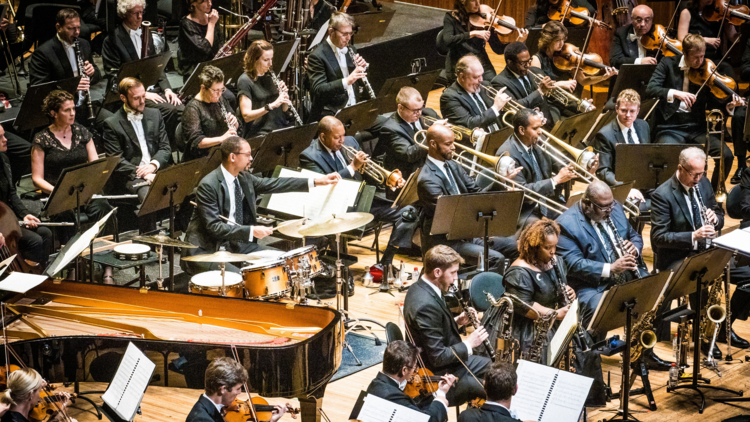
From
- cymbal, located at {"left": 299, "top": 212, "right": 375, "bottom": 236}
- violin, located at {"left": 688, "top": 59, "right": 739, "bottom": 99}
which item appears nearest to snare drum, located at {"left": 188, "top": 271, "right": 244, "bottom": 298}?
cymbal, located at {"left": 299, "top": 212, "right": 375, "bottom": 236}

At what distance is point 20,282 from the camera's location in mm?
5117

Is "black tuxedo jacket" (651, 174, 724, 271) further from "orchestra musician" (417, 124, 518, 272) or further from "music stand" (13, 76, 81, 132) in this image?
"music stand" (13, 76, 81, 132)

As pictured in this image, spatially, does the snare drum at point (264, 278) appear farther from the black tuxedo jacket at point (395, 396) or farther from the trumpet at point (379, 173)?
the trumpet at point (379, 173)

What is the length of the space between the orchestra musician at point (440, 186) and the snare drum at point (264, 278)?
1.51 m

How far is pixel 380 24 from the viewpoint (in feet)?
32.2

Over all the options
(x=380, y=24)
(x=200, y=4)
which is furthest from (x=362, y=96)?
(x=200, y=4)

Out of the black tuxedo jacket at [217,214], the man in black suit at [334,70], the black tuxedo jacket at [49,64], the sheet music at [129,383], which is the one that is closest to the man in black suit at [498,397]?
the sheet music at [129,383]

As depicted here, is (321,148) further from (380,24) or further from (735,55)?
(735,55)

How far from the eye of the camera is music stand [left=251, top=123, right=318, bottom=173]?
23.4 ft

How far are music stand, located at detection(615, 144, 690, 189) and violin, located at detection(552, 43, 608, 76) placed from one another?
2.41 m

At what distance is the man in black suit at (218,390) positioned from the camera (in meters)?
4.23

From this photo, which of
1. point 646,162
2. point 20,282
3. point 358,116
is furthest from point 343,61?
point 20,282

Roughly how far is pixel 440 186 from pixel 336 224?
3.77ft

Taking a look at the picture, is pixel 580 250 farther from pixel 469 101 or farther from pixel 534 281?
pixel 469 101
